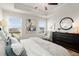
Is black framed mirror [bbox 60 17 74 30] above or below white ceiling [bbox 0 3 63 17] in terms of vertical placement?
below

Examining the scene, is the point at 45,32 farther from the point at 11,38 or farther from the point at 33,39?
the point at 11,38

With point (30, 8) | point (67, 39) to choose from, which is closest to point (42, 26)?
point (30, 8)

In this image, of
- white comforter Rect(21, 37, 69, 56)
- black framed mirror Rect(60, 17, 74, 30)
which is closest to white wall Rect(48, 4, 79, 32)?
black framed mirror Rect(60, 17, 74, 30)

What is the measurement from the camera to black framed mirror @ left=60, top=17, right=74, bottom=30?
1.90m

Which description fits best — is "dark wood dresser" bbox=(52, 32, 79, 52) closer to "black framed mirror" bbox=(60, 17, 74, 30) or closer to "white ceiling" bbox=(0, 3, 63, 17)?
"black framed mirror" bbox=(60, 17, 74, 30)

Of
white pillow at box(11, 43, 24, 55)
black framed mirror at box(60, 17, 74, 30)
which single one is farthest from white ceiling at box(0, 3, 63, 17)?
white pillow at box(11, 43, 24, 55)

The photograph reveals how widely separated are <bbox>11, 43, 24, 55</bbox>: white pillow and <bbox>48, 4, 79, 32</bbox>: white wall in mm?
562

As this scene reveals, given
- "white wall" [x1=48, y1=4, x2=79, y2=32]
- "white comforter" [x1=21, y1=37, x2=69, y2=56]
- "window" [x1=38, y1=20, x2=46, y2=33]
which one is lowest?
"white comforter" [x1=21, y1=37, x2=69, y2=56]

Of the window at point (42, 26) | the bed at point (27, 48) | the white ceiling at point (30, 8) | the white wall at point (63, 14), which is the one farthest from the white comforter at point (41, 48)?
the white ceiling at point (30, 8)

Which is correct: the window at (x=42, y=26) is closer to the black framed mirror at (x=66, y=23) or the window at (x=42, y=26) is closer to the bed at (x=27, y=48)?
the bed at (x=27, y=48)

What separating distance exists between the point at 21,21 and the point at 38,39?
16.0 inches

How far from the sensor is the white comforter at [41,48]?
6.18ft

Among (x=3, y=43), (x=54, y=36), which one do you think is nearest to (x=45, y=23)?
(x=54, y=36)

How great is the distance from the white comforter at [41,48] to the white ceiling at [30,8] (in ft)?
1.43
